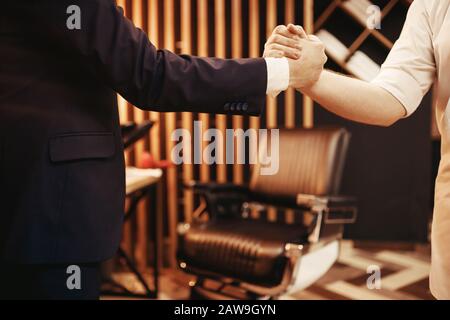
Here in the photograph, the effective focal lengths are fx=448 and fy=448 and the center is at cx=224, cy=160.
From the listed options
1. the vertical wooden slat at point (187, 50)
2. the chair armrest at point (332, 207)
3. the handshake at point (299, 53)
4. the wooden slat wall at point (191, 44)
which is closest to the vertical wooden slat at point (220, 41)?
the wooden slat wall at point (191, 44)

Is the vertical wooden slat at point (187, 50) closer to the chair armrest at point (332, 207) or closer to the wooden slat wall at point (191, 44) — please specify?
the wooden slat wall at point (191, 44)

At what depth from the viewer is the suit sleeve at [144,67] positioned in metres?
0.92

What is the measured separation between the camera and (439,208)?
3.35ft

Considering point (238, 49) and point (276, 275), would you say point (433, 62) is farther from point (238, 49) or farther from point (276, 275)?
point (238, 49)

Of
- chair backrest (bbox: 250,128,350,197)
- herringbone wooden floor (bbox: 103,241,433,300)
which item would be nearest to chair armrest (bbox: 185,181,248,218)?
chair backrest (bbox: 250,128,350,197)

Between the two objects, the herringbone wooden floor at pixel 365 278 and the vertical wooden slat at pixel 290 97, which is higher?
the vertical wooden slat at pixel 290 97

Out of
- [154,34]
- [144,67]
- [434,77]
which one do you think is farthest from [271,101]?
[144,67]

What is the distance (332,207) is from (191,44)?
1.85 m

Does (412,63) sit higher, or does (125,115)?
(412,63)

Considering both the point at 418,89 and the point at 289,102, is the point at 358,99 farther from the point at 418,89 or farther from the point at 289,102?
the point at 289,102

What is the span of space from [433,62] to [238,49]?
7.87 feet

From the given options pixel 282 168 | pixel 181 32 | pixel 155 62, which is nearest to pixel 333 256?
Answer: pixel 282 168

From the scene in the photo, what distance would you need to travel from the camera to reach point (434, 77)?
1.10 meters

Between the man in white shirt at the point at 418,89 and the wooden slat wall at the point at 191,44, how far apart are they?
2226mm
